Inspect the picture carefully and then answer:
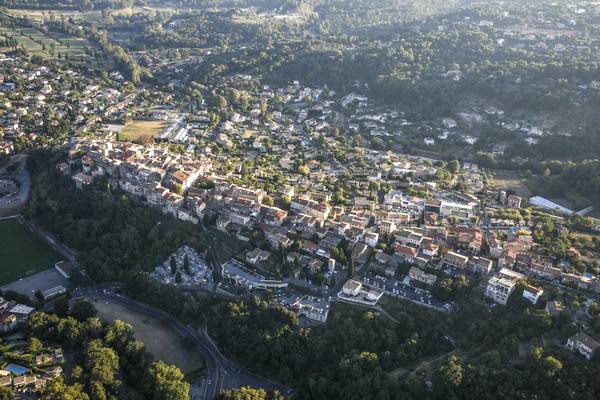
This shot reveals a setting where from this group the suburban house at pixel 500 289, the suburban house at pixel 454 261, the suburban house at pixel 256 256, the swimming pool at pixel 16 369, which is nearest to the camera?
the swimming pool at pixel 16 369

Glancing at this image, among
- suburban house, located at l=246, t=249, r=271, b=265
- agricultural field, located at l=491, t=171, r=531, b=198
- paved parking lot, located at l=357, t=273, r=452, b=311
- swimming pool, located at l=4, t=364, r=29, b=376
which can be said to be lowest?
agricultural field, located at l=491, t=171, r=531, b=198

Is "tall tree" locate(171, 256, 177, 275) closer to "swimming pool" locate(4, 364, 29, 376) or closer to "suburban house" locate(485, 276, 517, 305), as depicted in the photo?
"swimming pool" locate(4, 364, 29, 376)

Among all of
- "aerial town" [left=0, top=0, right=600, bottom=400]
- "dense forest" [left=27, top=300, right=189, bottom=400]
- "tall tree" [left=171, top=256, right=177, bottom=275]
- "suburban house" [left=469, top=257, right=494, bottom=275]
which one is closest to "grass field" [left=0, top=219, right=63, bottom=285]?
"aerial town" [left=0, top=0, right=600, bottom=400]

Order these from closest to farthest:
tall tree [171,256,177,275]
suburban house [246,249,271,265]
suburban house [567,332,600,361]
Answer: suburban house [567,332,600,361]
suburban house [246,249,271,265]
tall tree [171,256,177,275]

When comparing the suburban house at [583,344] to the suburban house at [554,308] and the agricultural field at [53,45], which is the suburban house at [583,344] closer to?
the suburban house at [554,308]

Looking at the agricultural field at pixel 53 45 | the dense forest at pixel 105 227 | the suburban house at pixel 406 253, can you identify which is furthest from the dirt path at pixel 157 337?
the agricultural field at pixel 53 45

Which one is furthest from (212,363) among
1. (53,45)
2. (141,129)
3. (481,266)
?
(53,45)

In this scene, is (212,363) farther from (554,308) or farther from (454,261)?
(554,308)
